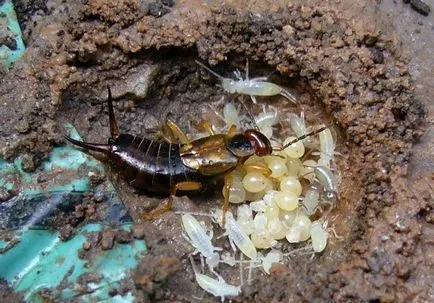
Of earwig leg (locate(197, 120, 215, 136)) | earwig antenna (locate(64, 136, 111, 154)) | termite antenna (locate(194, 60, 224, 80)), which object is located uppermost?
termite antenna (locate(194, 60, 224, 80))

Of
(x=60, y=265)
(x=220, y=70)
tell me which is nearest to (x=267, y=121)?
(x=220, y=70)

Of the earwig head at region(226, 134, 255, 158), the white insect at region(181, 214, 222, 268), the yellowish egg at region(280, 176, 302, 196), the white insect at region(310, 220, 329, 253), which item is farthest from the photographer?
the earwig head at region(226, 134, 255, 158)

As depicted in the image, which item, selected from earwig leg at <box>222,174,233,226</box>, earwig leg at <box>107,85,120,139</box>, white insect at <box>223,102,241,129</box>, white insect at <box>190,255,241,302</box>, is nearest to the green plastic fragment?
white insect at <box>190,255,241,302</box>

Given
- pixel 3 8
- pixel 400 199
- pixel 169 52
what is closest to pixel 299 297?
pixel 400 199

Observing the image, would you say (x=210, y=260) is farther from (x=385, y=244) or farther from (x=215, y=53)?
(x=215, y=53)

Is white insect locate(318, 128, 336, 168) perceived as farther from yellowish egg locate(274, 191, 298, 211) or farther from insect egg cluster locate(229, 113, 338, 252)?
yellowish egg locate(274, 191, 298, 211)

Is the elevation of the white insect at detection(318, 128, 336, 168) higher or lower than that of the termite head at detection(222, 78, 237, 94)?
lower

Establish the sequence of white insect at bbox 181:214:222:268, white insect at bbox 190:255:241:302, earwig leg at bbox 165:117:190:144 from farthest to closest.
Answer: earwig leg at bbox 165:117:190:144 < white insect at bbox 181:214:222:268 < white insect at bbox 190:255:241:302

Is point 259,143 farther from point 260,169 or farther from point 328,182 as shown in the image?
point 328,182

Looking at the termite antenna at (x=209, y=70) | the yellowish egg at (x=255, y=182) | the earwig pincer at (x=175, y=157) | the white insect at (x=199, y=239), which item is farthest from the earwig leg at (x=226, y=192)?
the termite antenna at (x=209, y=70)
